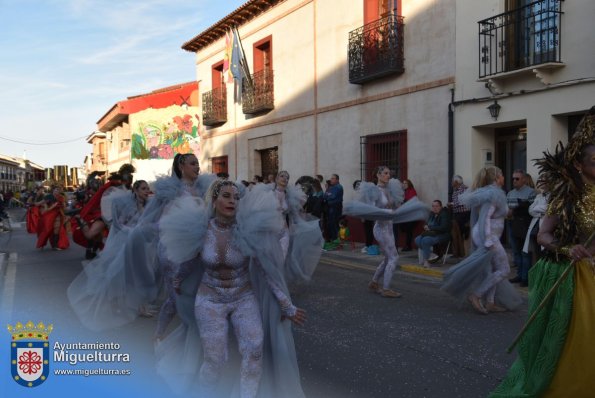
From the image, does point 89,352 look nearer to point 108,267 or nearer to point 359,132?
point 108,267

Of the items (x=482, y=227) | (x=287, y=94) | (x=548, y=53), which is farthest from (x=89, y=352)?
(x=287, y=94)

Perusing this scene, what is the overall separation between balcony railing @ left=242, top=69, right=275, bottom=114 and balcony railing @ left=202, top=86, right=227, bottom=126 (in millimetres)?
2013

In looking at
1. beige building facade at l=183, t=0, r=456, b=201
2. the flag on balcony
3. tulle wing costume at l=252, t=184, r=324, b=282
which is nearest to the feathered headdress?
tulle wing costume at l=252, t=184, r=324, b=282

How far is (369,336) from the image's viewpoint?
6242mm

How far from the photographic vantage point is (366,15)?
1554cm

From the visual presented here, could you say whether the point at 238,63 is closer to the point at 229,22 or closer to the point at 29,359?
the point at 229,22

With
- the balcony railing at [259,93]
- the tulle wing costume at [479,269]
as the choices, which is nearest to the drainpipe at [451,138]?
the tulle wing costume at [479,269]

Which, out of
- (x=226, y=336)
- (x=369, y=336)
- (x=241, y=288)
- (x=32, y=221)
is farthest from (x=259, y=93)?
(x=226, y=336)

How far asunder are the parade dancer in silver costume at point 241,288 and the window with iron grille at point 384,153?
425 inches

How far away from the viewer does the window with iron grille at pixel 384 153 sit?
14.4 meters

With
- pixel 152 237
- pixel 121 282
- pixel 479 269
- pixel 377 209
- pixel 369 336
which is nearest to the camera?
pixel 369 336

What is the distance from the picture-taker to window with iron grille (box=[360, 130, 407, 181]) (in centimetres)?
1445

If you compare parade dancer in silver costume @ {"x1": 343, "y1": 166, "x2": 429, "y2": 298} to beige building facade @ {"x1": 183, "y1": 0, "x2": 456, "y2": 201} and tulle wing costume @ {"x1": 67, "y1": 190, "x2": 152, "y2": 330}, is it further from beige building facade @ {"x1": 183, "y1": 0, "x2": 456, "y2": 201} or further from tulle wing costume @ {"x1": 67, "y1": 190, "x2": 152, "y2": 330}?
beige building facade @ {"x1": 183, "y1": 0, "x2": 456, "y2": 201}

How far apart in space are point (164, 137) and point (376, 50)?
23.9 metres
